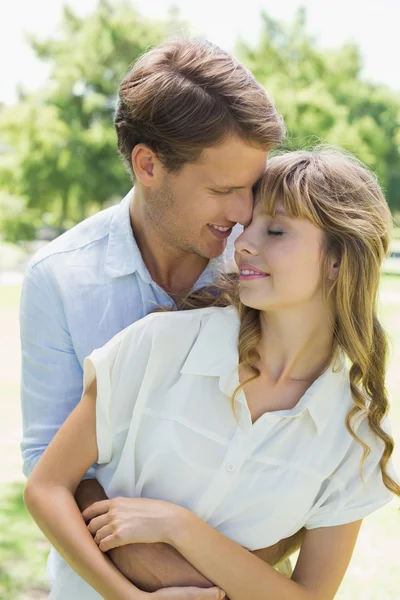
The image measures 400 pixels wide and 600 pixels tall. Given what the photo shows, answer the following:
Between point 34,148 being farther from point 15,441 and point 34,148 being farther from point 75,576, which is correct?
point 75,576

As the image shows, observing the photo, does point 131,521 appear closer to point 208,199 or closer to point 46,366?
point 46,366

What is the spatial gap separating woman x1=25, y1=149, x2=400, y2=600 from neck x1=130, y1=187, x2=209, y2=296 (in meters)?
0.43

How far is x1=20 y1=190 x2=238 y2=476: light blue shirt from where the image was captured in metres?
2.49

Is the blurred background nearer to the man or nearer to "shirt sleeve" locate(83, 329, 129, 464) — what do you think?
the man

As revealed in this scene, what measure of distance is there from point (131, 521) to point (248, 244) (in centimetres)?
83

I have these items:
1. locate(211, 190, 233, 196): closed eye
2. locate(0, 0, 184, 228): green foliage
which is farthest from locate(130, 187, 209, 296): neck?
locate(0, 0, 184, 228): green foliage

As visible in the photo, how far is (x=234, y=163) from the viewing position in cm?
247

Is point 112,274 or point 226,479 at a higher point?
point 112,274

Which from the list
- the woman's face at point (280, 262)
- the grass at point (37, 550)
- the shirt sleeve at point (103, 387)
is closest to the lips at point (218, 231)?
the woman's face at point (280, 262)

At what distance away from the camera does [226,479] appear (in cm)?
213

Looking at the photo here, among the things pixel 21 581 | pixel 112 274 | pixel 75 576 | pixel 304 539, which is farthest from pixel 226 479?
pixel 21 581

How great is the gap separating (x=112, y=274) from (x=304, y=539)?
101 centimetres

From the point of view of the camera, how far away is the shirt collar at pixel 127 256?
257 centimetres

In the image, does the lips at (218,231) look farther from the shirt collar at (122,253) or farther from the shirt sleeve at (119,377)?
the shirt sleeve at (119,377)
